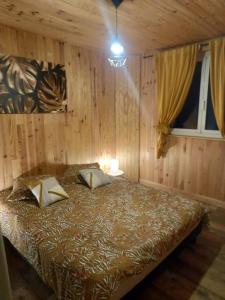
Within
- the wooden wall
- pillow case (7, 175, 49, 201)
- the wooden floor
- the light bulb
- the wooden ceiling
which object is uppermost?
the wooden ceiling

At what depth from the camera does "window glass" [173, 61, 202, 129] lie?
11.0ft

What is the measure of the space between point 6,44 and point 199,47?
2564 millimetres

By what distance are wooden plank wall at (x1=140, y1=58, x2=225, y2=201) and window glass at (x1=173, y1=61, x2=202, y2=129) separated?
24cm

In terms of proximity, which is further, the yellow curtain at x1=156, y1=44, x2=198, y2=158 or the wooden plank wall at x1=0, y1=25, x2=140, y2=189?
the yellow curtain at x1=156, y1=44, x2=198, y2=158

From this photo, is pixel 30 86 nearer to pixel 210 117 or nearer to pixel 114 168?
pixel 114 168

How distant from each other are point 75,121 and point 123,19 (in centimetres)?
160

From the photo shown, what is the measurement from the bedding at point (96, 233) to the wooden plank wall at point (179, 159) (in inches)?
43.3

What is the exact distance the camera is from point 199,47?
312 cm

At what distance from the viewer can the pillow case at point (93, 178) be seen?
115 inches

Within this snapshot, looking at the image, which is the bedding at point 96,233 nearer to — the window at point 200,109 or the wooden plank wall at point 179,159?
the wooden plank wall at point 179,159

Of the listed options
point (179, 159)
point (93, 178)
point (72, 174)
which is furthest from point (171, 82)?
point (72, 174)

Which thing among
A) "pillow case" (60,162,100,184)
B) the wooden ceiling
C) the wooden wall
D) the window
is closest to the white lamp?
the wooden wall

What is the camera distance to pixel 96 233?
1.82m

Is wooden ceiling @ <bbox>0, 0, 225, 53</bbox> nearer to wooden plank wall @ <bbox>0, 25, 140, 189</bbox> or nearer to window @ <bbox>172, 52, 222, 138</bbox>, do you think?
wooden plank wall @ <bbox>0, 25, 140, 189</bbox>
